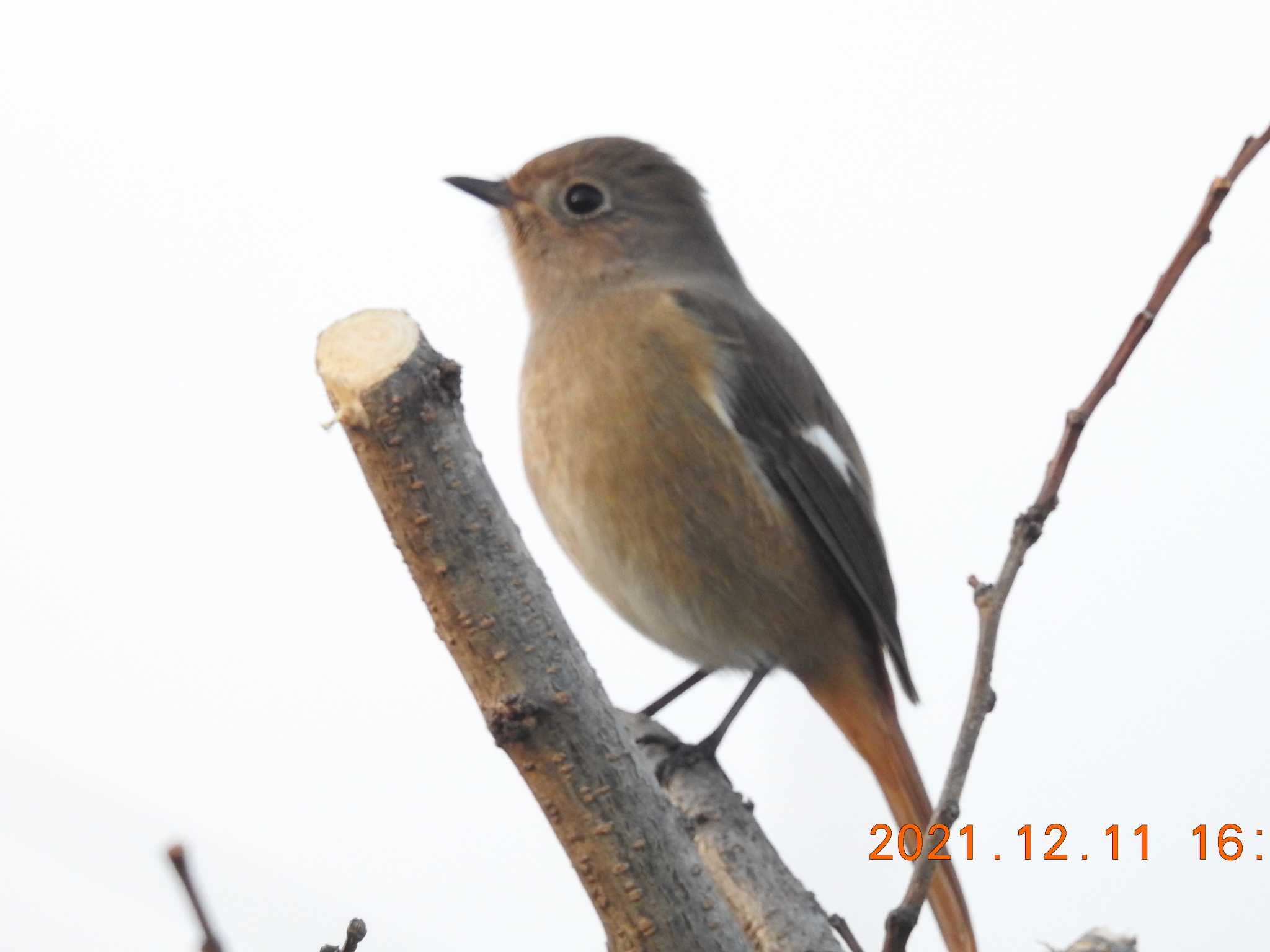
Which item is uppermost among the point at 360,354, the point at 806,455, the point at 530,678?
the point at 806,455

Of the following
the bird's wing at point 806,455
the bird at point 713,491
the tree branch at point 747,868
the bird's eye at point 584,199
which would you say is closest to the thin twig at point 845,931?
the tree branch at point 747,868

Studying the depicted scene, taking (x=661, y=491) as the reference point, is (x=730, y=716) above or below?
below

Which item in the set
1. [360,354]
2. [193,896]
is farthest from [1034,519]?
[193,896]

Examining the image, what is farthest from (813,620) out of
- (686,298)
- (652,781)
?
(652,781)

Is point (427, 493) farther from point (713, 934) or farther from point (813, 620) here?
point (813, 620)

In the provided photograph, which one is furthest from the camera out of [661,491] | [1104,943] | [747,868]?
[661,491]

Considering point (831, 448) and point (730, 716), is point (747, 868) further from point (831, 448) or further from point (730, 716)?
point (831, 448)

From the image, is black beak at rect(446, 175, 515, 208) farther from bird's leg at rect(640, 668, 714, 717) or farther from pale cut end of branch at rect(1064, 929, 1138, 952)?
pale cut end of branch at rect(1064, 929, 1138, 952)
